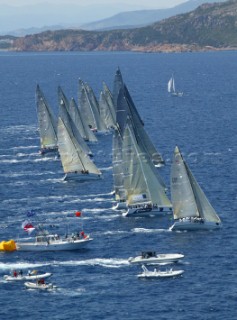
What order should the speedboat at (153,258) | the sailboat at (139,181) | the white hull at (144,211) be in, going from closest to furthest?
the speedboat at (153,258)
the white hull at (144,211)
the sailboat at (139,181)

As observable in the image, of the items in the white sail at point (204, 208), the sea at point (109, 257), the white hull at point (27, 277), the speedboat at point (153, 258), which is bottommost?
the sea at point (109, 257)

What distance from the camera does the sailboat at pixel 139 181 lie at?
135m

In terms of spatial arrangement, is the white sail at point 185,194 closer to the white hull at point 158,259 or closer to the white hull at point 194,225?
the white hull at point 194,225

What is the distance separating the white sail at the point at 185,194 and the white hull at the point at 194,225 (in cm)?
110

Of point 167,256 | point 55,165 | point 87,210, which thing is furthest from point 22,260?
point 55,165

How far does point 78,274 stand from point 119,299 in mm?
8816

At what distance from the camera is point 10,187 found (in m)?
157

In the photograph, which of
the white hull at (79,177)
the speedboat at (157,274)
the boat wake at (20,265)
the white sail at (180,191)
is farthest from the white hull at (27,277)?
the white hull at (79,177)

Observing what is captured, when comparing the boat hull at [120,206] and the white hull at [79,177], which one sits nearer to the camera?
the boat hull at [120,206]

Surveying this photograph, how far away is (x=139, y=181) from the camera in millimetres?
135500

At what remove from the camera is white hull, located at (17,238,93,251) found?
118750 millimetres

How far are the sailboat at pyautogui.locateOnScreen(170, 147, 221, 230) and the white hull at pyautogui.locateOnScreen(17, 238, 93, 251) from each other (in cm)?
1274

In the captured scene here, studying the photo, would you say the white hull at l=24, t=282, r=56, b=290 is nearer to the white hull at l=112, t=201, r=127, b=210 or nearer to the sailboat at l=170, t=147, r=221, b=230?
the sailboat at l=170, t=147, r=221, b=230

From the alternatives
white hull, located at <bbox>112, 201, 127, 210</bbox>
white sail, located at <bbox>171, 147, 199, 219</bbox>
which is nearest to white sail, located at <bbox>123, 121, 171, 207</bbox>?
white hull, located at <bbox>112, 201, 127, 210</bbox>
